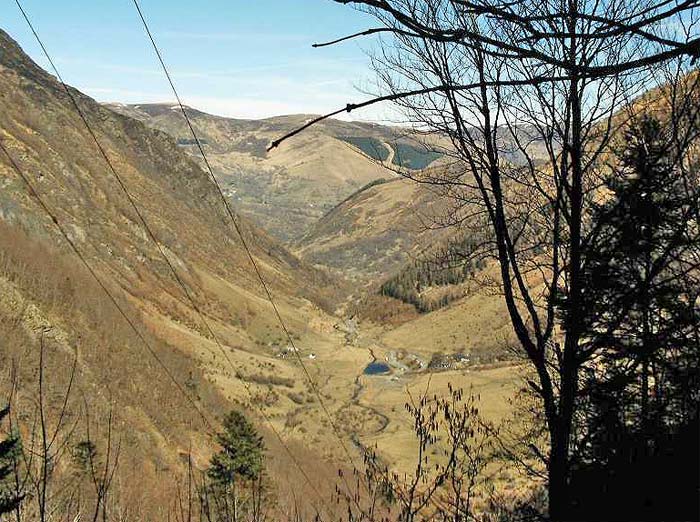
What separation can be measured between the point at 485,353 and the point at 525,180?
57451mm

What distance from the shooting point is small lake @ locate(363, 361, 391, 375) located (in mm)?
54466

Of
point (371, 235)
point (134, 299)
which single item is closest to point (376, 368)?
point (134, 299)

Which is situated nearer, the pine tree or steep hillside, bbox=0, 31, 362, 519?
the pine tree

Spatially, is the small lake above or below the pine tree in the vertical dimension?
below

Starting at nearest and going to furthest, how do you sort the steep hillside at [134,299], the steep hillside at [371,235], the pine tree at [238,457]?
the pine tree at [238,457]
the steep hillside at [134,299]
the steep hillside at [371,235]

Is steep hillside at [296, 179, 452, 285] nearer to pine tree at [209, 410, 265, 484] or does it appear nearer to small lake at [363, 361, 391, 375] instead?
small lake at [363, 361, 391, 375]

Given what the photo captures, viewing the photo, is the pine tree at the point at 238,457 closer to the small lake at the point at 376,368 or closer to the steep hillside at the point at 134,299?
the steep hillside at the point at 134,299

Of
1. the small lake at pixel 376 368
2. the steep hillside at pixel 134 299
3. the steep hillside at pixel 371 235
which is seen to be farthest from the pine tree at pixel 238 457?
the steep hillside at pixel 371 235

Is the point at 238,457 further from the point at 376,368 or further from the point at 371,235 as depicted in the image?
the point at 371,235

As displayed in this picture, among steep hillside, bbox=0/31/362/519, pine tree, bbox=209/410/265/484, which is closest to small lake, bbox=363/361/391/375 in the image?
steep hillside, bbox=0/31/362/519

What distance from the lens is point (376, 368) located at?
186 ft

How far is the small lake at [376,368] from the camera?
54.5 m

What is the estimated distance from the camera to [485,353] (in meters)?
60.5

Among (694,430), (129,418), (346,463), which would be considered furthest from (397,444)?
(694,430)
